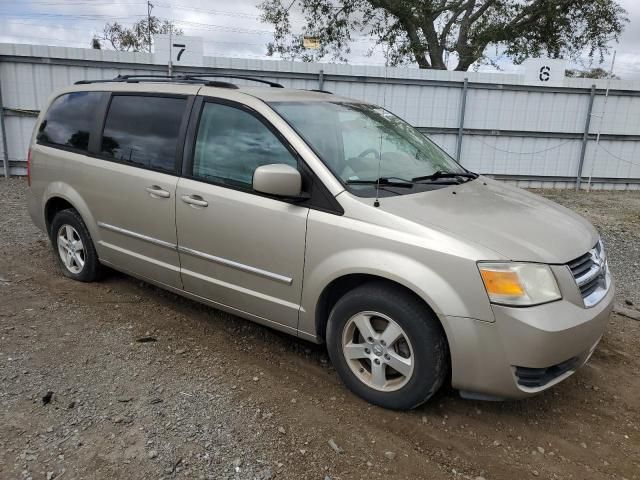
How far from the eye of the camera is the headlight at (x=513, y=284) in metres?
2.68

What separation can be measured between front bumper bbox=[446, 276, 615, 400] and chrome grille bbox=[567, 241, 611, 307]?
107mm

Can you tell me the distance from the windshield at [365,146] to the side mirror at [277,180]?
0.87 ft

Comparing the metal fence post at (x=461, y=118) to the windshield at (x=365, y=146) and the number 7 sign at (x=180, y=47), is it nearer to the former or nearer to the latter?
the number 7 sign at (x=180, y=47)

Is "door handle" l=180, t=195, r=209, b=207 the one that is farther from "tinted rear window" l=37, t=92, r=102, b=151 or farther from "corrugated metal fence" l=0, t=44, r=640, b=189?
"corrugated metal fence" l=0, t=44, r=640, b=189

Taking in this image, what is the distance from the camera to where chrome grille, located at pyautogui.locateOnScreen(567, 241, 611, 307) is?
2.93m

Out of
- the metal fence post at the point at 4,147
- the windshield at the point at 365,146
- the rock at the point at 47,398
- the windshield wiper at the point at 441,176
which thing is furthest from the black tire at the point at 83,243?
the metal fence post at the point at 4,147

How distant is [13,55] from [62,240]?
6917 mm

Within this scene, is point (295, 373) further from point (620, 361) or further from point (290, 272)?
point (620, 361)

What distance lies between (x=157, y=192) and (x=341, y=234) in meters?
1.57

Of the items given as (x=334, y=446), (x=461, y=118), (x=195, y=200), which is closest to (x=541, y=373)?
(x=334, y=446)

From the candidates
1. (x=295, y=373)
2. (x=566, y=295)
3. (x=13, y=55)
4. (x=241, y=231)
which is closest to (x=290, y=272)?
(x=241, y=231)

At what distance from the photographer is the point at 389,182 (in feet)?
11.2

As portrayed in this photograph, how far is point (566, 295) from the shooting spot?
2.80 m

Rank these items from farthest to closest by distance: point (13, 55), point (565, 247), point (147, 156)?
point (13, 55) < point (147, 156) < point (565, 247)
